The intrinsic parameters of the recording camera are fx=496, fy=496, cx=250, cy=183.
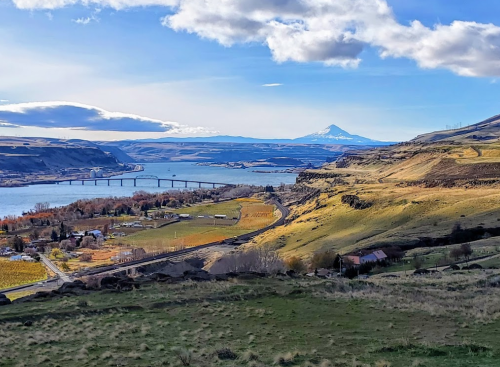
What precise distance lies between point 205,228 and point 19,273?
1411 inches

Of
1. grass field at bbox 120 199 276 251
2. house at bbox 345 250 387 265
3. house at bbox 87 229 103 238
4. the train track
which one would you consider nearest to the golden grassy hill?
the train track

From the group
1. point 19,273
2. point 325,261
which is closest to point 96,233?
point 19,273

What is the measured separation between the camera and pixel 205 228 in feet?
257

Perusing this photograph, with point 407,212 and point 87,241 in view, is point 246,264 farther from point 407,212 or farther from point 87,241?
point 87,241

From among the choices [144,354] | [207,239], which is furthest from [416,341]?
[207,239]

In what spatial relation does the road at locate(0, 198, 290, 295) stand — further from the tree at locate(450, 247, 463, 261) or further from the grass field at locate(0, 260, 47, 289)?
the tree at locate(450, 247, 463, 261)

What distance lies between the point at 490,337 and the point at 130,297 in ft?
37.9

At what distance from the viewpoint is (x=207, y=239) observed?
6731 cm

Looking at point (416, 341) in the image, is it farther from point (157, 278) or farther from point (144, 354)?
point (157, 278)

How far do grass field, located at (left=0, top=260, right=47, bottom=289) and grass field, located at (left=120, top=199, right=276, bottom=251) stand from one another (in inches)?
570

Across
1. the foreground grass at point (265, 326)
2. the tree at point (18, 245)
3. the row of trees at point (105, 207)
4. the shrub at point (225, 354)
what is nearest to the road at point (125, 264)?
the tree at point (18, 245)

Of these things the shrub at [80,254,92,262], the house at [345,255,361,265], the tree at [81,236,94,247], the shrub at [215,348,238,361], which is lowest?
the tree at [81,236,94,247]

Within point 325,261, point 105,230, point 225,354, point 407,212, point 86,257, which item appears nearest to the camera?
point 225,354

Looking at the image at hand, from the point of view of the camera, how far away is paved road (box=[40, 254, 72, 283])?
43281 millimetres
